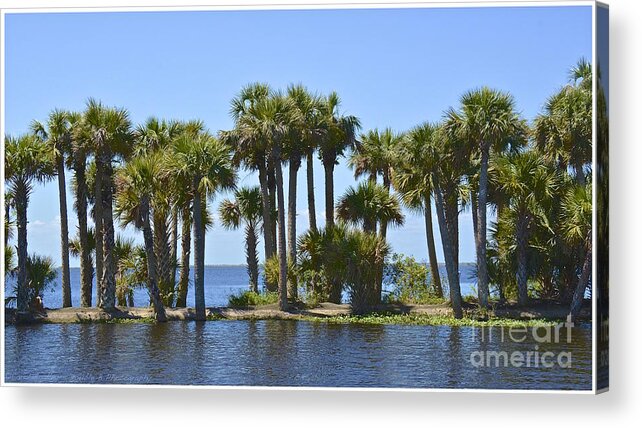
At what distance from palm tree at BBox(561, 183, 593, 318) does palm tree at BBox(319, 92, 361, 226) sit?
6713mm

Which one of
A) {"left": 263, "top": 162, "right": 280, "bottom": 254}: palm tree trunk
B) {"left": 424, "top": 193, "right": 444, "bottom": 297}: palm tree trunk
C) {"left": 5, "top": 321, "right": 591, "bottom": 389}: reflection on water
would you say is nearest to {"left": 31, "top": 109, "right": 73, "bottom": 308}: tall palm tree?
{"left": 5, "top": 321, "right": 591, "bottom": 389}: reflection on water

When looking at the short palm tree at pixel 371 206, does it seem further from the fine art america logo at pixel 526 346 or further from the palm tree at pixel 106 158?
the fine art america logo at pixel 526 346

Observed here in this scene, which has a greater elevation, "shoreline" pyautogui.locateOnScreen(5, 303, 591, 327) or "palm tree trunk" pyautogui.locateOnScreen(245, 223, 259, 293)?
"palm tree trunk" pyautogui.locateOnScreen(245, 223, 259, 293)

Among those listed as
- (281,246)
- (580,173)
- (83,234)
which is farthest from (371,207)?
(83,234)

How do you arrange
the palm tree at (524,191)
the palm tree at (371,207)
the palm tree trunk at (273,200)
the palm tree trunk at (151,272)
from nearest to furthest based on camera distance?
the palm tree at (524,191) < the palm tree trunk at (151,272) < the palm tree at (371,207) < the palm tree trunk at (273,200)

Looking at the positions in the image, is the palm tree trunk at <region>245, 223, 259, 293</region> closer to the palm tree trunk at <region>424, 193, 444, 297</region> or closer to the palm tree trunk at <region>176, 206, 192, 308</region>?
the palm tree trunk at <region>176, 206, 192, 308</region>

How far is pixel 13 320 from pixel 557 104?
42.1ft

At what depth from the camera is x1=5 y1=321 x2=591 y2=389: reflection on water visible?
63.5 feet

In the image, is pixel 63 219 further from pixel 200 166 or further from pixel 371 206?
pixel 371 206

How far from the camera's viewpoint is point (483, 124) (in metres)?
27.0

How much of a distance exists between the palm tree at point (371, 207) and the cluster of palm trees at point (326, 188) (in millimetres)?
41

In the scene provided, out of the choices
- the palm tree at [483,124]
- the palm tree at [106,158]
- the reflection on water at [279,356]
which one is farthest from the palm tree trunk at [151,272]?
the palm tree at [483,124]

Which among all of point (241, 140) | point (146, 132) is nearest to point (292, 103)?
point (241, 140)

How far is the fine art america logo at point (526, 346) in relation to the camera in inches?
786
